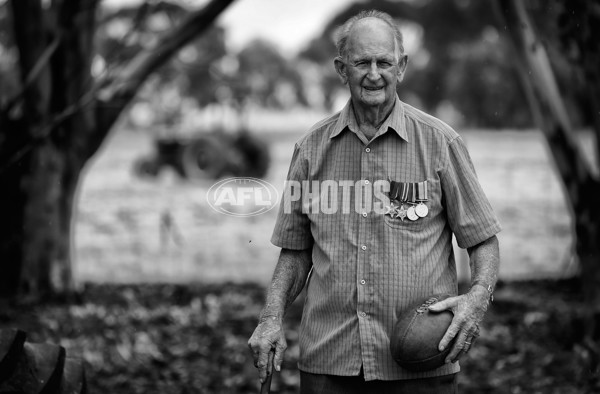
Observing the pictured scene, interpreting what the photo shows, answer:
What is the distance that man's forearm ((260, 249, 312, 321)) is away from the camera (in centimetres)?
336

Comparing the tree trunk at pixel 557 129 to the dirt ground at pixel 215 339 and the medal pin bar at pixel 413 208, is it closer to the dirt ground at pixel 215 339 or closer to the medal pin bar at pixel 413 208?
the dirt ground at pixel 215 339

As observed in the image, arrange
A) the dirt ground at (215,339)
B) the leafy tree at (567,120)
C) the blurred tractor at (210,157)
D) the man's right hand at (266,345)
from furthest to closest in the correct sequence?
the blurred tractor at (210,157)
the leafy tree at (567,120)
the dirt ground at (215,339)
the man's right hand at (266,345)

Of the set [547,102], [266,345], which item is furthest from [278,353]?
[547,102]

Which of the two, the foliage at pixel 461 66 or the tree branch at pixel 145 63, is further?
the foliage at pixel 461 66

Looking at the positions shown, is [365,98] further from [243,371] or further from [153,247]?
[153,247]

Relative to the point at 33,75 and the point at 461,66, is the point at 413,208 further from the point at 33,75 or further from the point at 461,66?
the point at 461,66

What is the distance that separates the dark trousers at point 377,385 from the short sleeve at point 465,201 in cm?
50

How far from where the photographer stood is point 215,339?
8.00 m

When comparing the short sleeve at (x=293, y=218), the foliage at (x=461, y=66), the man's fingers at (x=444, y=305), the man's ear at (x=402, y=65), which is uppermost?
the foliage at (x=461, y=66)

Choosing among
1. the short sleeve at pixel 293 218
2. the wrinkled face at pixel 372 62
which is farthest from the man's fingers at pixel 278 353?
the wrinkled face at pixel 372 62

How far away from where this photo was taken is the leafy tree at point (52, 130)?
8.77 m

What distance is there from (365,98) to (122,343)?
5.03 meters

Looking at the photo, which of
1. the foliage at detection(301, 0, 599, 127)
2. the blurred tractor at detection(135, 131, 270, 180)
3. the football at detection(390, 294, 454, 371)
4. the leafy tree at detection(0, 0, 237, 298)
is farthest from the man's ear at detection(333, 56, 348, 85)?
the foliage at detection(301, 0, 599, 127)

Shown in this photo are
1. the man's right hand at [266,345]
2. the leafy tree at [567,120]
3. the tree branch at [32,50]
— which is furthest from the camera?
the tree branch at [32,50]
